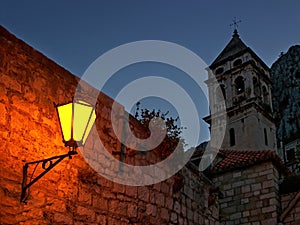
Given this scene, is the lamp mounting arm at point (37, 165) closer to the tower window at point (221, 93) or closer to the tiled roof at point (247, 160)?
the tiled roof at point (247, 160)

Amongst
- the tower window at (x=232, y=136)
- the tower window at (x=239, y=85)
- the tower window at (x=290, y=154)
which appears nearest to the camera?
the tower window at (x=232, y=136)

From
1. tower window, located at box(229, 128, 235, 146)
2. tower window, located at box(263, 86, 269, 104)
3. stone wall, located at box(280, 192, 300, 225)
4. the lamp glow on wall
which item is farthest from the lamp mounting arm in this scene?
tower window, located at box(263, 86, 269, 104)

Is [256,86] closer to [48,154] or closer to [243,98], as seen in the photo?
[243,98]

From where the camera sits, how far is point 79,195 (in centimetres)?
463

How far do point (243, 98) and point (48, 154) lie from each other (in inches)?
947

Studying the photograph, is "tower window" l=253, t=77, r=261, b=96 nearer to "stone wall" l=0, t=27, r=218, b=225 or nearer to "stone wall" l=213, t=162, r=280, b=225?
"stone wall" l=213, t=162, r=280, b=225

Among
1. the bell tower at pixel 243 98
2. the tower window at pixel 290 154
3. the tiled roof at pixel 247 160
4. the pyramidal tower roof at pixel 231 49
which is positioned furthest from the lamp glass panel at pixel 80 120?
the tower window at pixel 290 154

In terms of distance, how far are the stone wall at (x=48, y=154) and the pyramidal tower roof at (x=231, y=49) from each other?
2434cm

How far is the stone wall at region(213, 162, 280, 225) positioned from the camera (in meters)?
11.2

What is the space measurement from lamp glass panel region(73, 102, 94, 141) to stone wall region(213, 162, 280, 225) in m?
7.79

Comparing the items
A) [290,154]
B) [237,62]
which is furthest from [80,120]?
[290,154]

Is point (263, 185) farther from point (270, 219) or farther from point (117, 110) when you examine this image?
point (117, 110)

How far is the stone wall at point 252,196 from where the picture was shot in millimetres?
11195

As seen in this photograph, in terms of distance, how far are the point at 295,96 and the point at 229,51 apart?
20.1m
